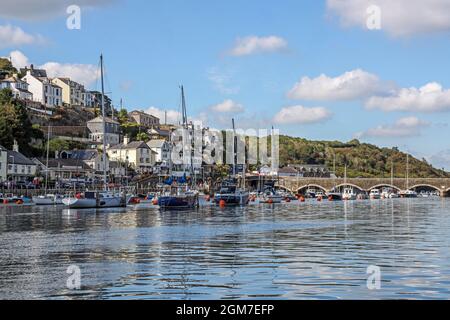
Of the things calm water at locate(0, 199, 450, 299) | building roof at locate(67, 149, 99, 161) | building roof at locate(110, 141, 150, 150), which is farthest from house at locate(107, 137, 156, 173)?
calm water at locate(0, 199, 450, 299)

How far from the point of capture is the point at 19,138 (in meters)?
153

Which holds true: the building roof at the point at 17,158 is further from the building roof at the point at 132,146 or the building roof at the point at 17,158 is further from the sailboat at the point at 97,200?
the building roof at the point at 132,146

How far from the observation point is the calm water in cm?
2478

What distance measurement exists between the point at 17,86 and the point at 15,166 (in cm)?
6016

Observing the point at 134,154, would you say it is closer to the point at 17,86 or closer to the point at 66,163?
the point at 66,163

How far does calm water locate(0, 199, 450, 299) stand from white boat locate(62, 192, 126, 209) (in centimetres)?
4161

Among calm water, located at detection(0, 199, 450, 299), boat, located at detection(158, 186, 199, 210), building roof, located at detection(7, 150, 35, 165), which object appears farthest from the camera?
building roof, located at detection(7, 150, 35, 165)

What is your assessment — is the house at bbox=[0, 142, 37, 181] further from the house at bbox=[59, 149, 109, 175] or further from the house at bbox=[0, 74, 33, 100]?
the house at bbox=[0, 74, 33, 100]

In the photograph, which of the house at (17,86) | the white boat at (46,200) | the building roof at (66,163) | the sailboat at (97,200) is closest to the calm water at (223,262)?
the sailboat at (97,200)
